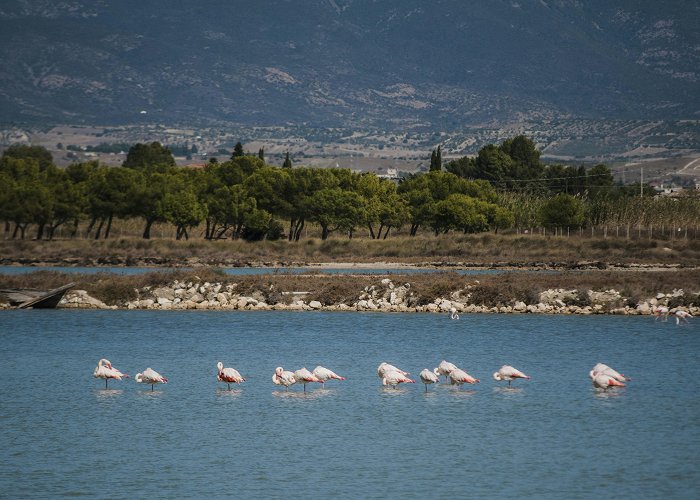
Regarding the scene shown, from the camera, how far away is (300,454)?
2484 cm

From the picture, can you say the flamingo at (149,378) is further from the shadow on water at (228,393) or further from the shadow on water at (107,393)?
the shadow on water at (228,393)

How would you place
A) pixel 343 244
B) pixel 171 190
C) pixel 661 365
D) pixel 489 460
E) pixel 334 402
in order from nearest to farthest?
pixel 489 460 → pixel 334 402 → pixel 661 365 → pixel 343 244 → pixel 171 190

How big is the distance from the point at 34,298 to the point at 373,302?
13925 mm

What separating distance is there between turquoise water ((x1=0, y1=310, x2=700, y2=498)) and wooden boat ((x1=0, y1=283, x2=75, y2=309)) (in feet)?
21.5

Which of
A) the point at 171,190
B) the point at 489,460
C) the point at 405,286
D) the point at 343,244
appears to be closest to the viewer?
the point at 489,460

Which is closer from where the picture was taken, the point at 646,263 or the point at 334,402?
the point at 334,402

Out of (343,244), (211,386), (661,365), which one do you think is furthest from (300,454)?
(343,244)

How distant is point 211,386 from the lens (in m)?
33.0

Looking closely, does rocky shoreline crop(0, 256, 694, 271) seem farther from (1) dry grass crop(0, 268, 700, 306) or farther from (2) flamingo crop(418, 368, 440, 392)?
(2) flamingo crop(418, 368, 440, 392)

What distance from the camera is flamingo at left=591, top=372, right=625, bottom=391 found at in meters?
30.9

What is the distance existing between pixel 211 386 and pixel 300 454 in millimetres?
8613

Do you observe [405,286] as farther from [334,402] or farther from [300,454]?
[300,454]

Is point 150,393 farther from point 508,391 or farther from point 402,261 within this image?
point 402,261

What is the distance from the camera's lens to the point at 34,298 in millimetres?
52031
